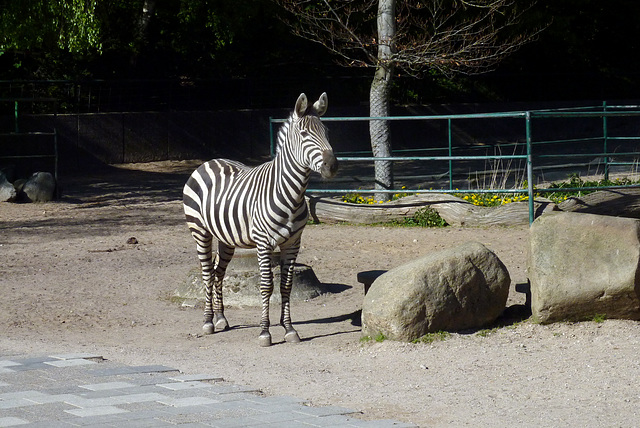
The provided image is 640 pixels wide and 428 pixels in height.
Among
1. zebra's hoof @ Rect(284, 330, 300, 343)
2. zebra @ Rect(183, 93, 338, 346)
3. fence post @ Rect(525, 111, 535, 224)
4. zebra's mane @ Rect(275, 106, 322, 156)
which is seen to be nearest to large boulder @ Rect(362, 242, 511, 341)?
zebra's hoof @ Rect(284, 330, 300, 343)

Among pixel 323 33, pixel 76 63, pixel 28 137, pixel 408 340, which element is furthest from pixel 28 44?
pixel 408 340

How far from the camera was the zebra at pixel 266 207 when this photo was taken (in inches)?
291

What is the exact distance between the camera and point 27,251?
11.8 m

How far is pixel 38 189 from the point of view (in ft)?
53.1

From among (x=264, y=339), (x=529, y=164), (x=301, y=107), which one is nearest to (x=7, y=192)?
(x=529, y=164)

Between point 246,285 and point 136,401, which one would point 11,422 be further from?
point 246,285

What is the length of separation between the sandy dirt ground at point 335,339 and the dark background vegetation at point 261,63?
817cm

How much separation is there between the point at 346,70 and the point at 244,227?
19523 mm

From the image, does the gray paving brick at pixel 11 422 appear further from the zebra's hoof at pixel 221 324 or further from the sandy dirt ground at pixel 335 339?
the zebra's hoof at pixel 221 324

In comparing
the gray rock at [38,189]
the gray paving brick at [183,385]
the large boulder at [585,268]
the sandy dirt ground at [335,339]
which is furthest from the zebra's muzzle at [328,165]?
the gray rock at [38,189]

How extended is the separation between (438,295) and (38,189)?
35.8ft

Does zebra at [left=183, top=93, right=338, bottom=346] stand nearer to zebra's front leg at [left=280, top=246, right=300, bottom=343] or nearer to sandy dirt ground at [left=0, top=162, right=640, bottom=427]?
zebra's front leg at [left=280, top=246, right=300, bottom=343]

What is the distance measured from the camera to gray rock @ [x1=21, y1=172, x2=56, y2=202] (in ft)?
53.0

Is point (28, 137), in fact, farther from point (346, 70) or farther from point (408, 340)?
point (408, 340)
